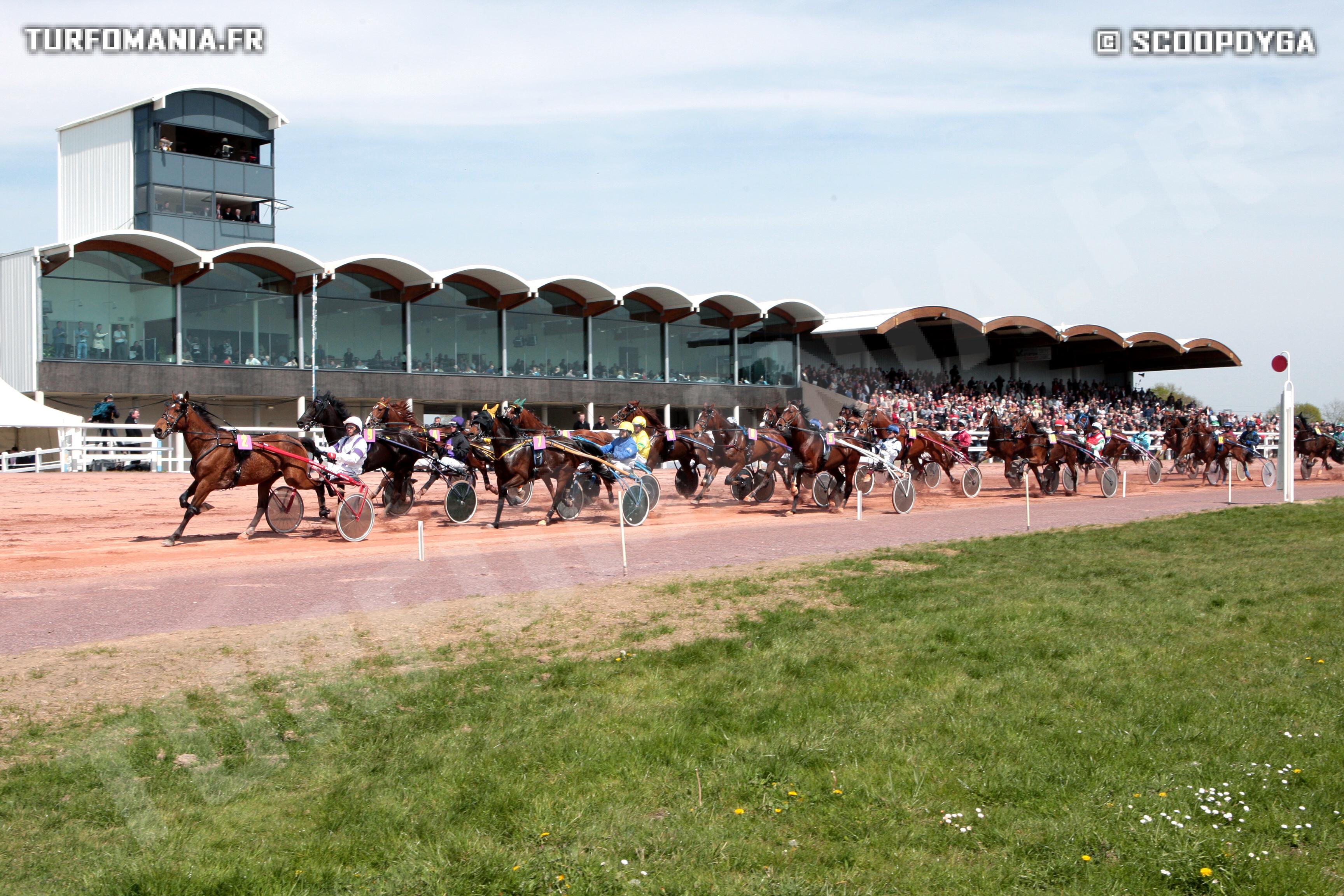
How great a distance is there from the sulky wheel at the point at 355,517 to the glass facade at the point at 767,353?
1292 inches

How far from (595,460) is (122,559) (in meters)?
6.81

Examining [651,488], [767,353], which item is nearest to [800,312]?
[767,353]

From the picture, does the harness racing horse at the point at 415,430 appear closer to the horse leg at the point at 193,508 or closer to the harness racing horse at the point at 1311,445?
the horse leg at the point at 193,508

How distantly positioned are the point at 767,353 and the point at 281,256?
20965mm

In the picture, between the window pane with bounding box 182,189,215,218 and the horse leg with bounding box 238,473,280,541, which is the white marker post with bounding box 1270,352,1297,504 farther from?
the window pane with bounding box 182,189,215,218

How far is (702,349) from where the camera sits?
46.9m

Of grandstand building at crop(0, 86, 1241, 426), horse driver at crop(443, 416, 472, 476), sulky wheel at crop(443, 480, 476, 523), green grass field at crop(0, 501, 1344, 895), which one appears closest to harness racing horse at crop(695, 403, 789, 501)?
horse driver at crop(443, 416, 472, 476)

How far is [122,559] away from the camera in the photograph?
45.4ft

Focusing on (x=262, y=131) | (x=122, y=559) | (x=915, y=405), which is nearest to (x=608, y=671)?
(x=122, y=559)

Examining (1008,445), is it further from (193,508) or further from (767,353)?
(767,353)

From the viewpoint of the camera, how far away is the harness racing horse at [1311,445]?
1315 inches

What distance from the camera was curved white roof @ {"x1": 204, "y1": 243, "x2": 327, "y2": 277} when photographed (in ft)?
113

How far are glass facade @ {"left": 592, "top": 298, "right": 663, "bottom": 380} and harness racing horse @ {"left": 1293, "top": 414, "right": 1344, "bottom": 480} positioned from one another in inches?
905

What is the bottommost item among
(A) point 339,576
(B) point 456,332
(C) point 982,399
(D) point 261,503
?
(A) point 339,576
